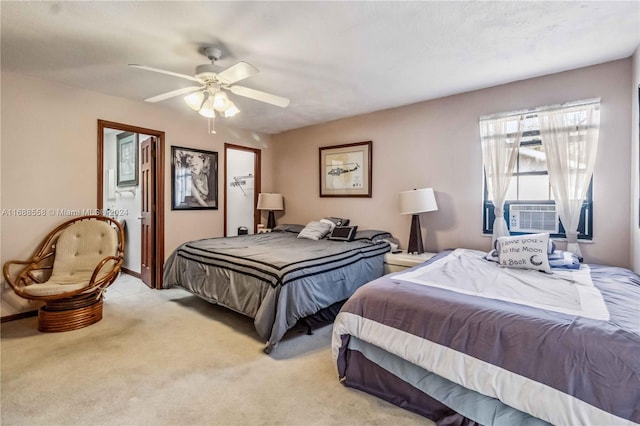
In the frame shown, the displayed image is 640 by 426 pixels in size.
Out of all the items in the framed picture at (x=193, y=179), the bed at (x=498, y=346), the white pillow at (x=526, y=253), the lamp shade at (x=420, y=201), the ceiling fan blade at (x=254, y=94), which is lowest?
the bed at (x=498, y=346)

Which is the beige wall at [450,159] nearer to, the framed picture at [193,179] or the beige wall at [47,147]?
the framed picture at [193,179]

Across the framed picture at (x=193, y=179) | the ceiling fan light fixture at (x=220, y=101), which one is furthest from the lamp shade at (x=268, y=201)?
the ceiling fan light fixture at (x=220, y=101)

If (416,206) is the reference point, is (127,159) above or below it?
above

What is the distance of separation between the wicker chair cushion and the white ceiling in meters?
1.57

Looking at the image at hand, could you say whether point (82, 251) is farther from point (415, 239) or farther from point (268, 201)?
point (415, 239)

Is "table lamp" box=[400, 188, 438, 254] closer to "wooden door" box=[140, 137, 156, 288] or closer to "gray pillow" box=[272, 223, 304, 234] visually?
"gray pillow" box=[272, 223, 304, 234]

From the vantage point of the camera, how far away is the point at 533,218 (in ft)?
10.4

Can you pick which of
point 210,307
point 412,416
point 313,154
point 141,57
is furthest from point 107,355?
point 313,154

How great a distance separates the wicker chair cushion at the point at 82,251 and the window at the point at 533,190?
13.8ft

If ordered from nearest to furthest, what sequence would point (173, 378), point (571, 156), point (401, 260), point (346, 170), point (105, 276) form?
1. point (173, 378)
2. point (571, 156)
3. point (105, 276)
4. point (401, 260)
5. point (346, 170)

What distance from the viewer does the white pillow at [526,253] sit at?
2.35 meters

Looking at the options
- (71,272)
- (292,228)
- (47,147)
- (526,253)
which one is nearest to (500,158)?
(526,253)

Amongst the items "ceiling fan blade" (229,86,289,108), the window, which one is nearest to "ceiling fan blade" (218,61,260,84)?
"ceiling fan blade" (229,86,289,108)

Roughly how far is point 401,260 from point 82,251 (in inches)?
137
